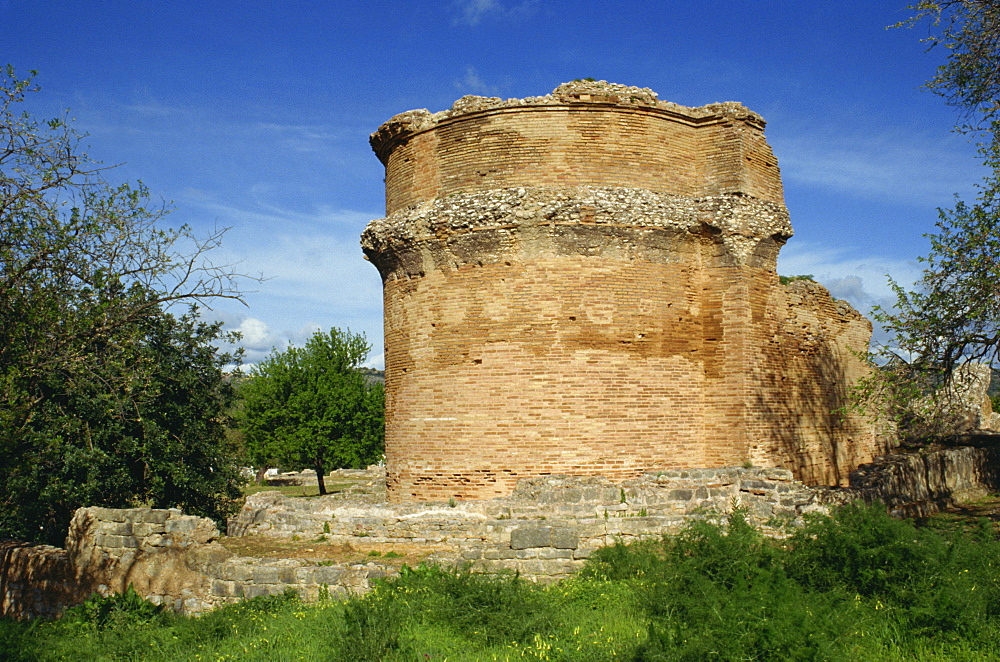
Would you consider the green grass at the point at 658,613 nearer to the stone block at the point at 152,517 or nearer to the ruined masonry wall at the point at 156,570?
the ruined masonry wall at the point at 156,570

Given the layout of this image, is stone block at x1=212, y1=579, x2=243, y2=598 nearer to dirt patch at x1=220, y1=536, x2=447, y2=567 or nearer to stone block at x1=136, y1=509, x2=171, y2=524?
dirt patch at x1=220, y1=536, x2=447, y2=567

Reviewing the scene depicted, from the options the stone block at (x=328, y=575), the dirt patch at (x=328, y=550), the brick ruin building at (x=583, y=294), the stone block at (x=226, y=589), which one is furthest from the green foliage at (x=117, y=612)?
the brick ruin building at (x=583, y=294)

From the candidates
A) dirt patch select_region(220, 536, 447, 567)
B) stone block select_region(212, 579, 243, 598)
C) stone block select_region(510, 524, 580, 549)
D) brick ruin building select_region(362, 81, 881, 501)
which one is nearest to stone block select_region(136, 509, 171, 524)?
dirt patch select_region(220, 536, 447, 567)

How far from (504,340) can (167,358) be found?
7.76 meters

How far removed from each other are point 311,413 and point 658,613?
21.3m

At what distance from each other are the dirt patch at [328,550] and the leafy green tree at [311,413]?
49.7 ft

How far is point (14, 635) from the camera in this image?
971 cm

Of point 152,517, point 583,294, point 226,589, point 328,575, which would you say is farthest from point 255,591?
point 583,294

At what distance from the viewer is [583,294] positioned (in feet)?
44.8

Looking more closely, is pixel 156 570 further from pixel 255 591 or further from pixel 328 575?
pixel 328 575

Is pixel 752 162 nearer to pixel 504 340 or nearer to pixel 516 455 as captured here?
pixel 504 340

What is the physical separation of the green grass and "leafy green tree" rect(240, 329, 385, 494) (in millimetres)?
17148

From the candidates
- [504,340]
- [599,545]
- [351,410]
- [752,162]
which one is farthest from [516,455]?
[351,410]

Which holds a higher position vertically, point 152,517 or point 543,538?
point 152,517
